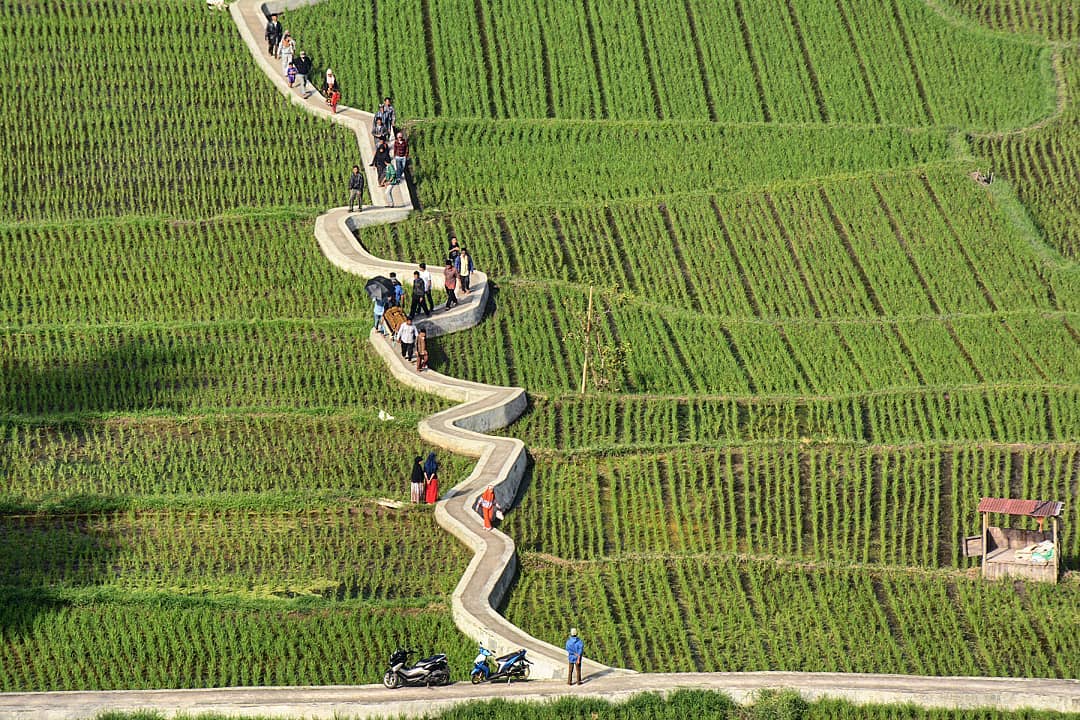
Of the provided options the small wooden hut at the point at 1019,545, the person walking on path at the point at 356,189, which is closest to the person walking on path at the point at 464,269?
the person walking on path at the point at 356,189

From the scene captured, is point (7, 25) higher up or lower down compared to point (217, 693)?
higher up

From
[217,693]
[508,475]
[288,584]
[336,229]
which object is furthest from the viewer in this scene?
[336,229]

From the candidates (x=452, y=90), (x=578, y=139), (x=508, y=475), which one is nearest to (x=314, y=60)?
(x=452, y=90)

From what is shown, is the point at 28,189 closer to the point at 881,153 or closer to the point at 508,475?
the point at 508,475

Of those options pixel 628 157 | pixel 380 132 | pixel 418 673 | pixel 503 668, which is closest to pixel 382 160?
pixel 380 132

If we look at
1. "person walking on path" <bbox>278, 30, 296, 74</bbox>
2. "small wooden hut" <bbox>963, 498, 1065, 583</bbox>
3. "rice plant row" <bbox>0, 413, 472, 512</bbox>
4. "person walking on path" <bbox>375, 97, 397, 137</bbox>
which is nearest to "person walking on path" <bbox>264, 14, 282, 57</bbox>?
"person walking on path" <bbox>278, 30, 296, 74</bbox>

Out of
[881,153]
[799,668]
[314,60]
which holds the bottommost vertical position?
[799,668]

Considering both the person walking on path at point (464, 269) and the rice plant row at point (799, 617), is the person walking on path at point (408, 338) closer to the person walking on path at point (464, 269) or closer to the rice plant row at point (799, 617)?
the person walking on path at point (464, 269)
